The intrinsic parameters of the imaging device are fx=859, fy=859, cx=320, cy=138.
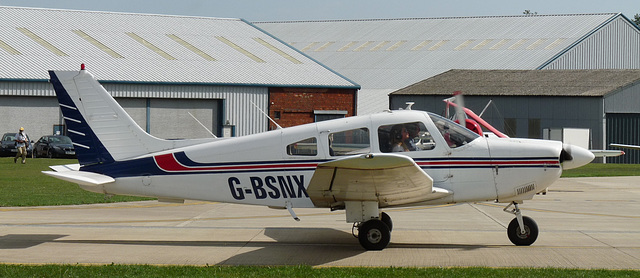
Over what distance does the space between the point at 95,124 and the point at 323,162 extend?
3576 millimetres

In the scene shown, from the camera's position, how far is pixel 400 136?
12336mm

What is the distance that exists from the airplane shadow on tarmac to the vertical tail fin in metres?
1.39

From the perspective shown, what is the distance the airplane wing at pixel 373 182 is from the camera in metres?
11.2

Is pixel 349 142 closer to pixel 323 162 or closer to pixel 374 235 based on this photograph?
pixel 323 162

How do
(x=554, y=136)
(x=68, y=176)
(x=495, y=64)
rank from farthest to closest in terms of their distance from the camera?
(x=495, y=64) → (x=554, y=136) → (x=68, y=176)

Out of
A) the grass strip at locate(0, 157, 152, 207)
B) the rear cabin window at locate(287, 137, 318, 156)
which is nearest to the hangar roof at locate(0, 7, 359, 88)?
the grass strip at locate(0, 157, 152, 207)

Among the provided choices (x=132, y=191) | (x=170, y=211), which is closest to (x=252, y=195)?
(x=132, y=191)

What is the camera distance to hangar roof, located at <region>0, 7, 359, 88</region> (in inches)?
1748

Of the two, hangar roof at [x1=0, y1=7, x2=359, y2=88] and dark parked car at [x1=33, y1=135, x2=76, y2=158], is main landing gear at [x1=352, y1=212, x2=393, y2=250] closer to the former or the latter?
dark parked car at [x1=33, y1=135, x2=76, y2=158]

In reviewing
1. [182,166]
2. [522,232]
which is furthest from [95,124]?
[522,232]

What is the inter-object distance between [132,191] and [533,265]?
5943mm

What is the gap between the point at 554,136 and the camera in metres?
40.9

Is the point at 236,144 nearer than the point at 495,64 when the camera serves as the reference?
Yes

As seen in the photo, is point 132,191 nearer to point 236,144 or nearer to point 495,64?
point 236,144
